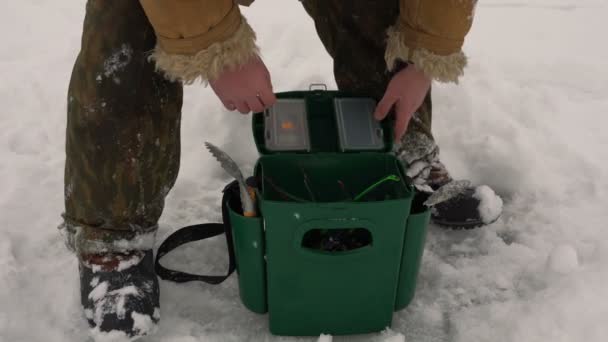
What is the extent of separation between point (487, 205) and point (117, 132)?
30.8 inches

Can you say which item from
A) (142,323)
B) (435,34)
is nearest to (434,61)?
(435,34)

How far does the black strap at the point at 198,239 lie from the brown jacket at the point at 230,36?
0.80ft

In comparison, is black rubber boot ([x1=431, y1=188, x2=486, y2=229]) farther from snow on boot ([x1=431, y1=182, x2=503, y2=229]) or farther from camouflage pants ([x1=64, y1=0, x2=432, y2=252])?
camouflage pants ([x1=64, y1=0, x2=432, y2=252])

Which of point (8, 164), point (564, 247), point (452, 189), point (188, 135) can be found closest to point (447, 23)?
point (452, 189)

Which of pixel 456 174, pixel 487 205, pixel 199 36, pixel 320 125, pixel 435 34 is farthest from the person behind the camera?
pixel 456 174

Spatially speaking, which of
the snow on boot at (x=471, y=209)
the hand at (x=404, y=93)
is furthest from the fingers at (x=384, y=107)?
the snow on boot at (x=471, y=209)

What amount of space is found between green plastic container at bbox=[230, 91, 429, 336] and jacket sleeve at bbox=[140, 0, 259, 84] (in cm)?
21

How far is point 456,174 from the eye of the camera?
4.66 feet

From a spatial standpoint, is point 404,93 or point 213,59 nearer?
point 213,59

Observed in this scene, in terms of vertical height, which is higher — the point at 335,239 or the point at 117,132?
the point at 117,132

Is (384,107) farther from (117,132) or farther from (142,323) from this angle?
(142,323)

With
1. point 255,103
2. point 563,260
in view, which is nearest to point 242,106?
point 255,103

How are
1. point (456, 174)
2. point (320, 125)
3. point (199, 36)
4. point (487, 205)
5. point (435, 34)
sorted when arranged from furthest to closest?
point (456, 174), point (487, 205), point (320, 125), point (435, 34), point (199, 36)

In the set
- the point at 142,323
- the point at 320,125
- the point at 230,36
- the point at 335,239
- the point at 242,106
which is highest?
the point at 230,36
